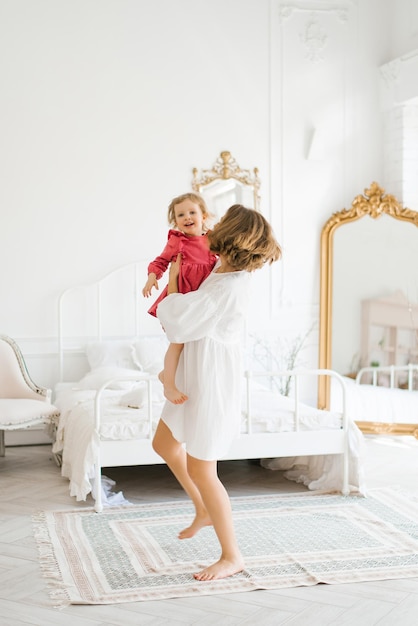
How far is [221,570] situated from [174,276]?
1.11m

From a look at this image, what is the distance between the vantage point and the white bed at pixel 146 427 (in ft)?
14.1

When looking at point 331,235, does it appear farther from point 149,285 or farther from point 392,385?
point 149,285

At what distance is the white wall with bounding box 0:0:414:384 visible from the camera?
5973mm

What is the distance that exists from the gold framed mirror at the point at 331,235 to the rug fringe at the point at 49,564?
2930mm

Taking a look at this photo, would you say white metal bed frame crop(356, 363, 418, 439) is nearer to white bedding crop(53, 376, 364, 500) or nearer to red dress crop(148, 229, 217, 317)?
white bedding crop(53, 376, 364, 500)

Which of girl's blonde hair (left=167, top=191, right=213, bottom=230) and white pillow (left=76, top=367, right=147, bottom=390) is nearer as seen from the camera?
girl's blonde hair (left=167, top=191, right=213, bottom=230)

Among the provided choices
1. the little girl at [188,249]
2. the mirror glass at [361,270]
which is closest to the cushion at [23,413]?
the little girl at [188,249]

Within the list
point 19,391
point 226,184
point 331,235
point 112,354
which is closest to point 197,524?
point 19,391

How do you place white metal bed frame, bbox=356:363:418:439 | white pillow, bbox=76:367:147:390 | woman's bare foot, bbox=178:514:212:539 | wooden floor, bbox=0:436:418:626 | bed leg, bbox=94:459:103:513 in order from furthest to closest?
1. white metal bed frame, bbox=356:363:418:439
2. white pillow, bbox=76:367:147:390
3. bed leg, bbox=94:459:103:513
4. woman's bare foot, bbox=178:514:212:539
5. wooden floor, bbox=0:436:418:626

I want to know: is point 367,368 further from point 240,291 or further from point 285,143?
point 240,291

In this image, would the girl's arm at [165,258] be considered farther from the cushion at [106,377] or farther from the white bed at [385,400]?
the white bed at [385,400]

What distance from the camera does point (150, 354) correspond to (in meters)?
5.86

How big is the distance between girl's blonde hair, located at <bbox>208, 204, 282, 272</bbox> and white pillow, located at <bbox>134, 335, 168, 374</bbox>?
2.70 metres

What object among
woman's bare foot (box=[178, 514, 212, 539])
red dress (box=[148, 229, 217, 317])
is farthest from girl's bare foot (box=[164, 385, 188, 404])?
woman's bare foot (box=[178, 514, 212, 539])
